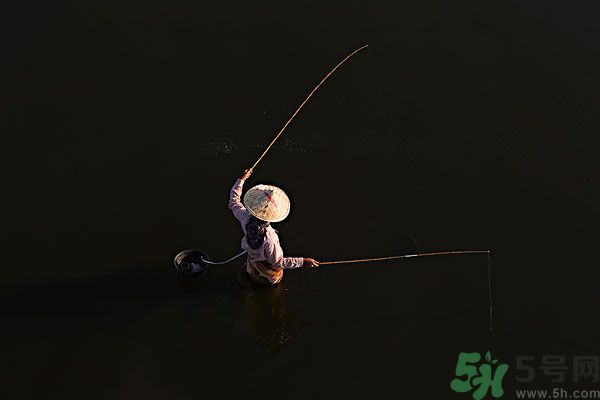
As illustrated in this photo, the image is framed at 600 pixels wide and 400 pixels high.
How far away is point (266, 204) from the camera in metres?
3.78

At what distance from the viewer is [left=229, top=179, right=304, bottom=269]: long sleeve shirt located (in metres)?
3.92

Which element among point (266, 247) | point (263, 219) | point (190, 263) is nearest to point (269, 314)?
point (190, 263)

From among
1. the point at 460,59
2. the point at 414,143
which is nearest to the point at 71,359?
the point at 414,143

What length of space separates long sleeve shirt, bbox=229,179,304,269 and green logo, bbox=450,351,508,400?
1.65 m

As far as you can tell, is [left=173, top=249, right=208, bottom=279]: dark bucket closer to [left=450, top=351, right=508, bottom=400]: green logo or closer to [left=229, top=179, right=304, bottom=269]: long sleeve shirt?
[left=229, top=179, right=304, bottom=269]: long sleeve shirt

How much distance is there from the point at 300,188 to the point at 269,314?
1.36 meters

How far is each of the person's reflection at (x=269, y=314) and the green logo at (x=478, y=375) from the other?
52.2 inches

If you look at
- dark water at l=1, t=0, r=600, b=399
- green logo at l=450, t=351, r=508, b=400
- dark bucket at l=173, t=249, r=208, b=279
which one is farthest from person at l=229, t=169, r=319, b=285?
green logo at l=450, t=351, r=508, b=400

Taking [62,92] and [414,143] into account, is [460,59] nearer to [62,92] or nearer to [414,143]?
[414,143]

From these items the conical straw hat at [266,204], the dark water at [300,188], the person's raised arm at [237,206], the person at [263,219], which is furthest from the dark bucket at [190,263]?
the conical straw hat at [266,204]

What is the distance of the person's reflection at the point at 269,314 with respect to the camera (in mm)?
4621

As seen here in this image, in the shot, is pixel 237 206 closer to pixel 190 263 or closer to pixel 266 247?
pixel 266 247

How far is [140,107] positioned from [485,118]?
3703 millimetres

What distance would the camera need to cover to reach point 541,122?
6109mm
